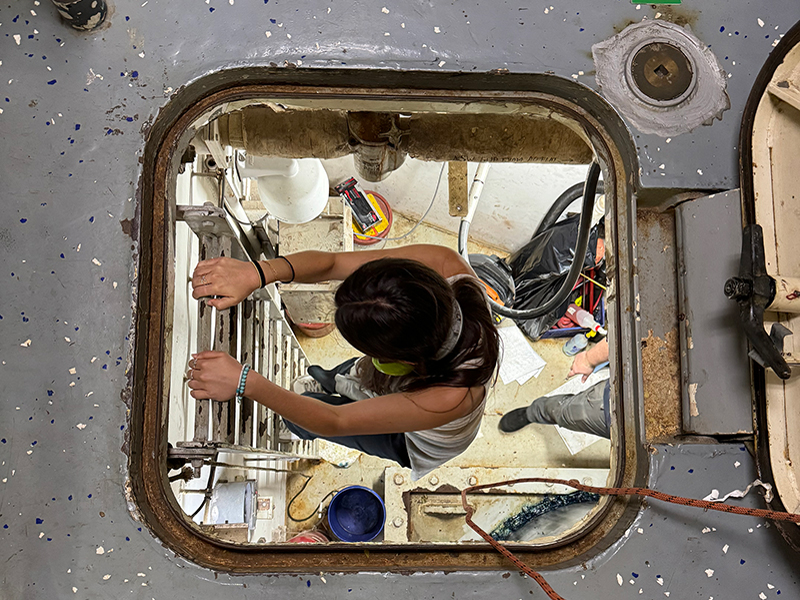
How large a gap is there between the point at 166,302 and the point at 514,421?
2.50 m

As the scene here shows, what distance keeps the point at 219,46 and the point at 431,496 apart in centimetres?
218

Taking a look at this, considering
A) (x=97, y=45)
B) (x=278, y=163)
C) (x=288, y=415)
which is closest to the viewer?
(x=97, y=45)

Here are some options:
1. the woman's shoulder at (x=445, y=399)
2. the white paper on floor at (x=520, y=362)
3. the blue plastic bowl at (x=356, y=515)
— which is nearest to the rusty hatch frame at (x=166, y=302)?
the woman's shoulder at (x=445, y=399)

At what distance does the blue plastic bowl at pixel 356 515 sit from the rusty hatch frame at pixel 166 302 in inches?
70.5

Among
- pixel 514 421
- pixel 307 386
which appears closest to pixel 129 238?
pixel 307 386

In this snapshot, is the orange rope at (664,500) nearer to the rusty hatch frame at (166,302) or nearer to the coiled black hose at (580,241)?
the rusty hatch frame at (166,302)

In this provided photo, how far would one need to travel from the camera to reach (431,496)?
2781 millimetres

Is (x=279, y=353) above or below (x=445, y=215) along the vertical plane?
below

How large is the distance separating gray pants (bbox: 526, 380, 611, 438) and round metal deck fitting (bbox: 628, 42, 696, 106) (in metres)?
1.38

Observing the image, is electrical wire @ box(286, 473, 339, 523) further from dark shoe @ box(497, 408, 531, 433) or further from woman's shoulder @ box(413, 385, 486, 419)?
woman's shoulder @ box(413, 385, 486, 419)

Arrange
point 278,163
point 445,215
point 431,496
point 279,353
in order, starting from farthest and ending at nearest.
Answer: point 445,215
point 431,496
point 279,353
point 278,163

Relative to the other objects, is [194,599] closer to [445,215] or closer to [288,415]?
[288,415]

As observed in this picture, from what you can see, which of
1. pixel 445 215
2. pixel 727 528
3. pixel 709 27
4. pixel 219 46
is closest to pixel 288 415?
pixel 219 46

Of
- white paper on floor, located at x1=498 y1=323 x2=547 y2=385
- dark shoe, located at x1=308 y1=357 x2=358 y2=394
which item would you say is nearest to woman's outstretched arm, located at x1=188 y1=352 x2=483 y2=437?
dark shoe, located at x1=308 y1=357 x2=358 y2=394
